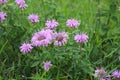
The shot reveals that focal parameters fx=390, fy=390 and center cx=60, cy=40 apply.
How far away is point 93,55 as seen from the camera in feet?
9.21

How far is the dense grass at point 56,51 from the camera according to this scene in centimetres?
253

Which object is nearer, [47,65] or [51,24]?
[47,65]

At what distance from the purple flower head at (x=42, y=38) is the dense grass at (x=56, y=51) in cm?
9

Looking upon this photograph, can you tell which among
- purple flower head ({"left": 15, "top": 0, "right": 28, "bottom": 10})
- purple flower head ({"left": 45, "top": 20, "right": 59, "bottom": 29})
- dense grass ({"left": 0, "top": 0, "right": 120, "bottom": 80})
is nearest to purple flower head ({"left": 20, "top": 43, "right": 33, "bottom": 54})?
dense grass ({"left": 0, "top": 0, "right": 120, "bottom": 80})

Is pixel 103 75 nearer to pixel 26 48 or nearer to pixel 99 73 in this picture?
pixel 99 73

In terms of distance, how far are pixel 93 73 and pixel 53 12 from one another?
2.08 ft

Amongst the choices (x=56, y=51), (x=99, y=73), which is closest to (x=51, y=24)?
(x=56, y=51)

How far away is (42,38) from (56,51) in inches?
5.8

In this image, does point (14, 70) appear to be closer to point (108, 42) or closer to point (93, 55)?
point (93, 55)

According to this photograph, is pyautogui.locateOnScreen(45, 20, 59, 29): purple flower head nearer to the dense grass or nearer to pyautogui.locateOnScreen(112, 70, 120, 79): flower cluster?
the dense grass

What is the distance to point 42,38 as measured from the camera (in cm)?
239

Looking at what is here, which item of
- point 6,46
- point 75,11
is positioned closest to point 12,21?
point 6,46

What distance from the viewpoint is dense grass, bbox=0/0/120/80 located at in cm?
253

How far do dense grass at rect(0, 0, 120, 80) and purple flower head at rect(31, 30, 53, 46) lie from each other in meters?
0.09
